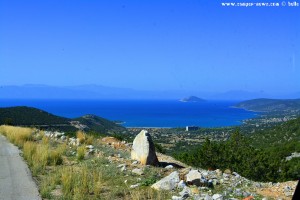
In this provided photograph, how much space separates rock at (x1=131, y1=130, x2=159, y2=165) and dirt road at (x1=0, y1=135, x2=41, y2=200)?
14.3 ft

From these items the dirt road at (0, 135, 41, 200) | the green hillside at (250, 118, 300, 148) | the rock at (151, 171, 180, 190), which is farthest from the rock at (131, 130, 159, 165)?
the green hillside at (250, 118, 300, 148)

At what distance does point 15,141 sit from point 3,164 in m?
6.49

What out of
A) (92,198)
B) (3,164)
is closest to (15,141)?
(3,164)

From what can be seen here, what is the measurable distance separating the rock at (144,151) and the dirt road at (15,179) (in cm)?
435

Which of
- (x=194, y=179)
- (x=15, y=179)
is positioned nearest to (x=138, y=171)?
(x=194, y=179)

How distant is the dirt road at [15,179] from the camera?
9.87 m

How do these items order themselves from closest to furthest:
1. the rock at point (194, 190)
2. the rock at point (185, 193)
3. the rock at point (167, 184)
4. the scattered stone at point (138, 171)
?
the rock at point (185, 193)
the rock at point (194, 190)
the rock at point (167, 184)
the scattered stone at point (138, 171)

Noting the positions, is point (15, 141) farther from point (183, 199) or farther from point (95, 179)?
point (183, 199)

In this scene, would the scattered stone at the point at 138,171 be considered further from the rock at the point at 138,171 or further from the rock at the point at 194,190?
the rock at the point at 194,190

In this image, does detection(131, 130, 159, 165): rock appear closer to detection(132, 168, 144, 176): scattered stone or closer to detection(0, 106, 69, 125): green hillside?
detection(132, 168, 144, 176): scattered stone

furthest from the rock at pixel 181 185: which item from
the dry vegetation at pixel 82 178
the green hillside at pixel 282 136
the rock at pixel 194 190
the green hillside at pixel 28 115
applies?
the green hillside at pixel 282 136

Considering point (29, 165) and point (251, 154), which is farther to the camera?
point (251, 154)

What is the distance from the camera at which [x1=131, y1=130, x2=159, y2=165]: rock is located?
15.5m

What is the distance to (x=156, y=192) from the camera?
9.98 metres
